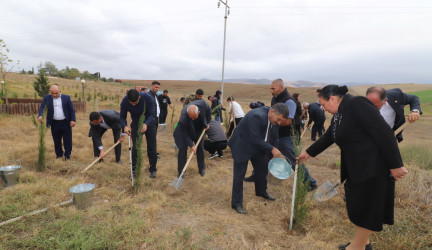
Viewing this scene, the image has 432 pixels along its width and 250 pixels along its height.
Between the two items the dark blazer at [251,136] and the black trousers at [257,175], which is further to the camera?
the black trousers at [257,175]

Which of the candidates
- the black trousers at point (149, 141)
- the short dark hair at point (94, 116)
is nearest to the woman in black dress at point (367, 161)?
the black trousers at point (149, 141)

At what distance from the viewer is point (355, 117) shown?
79.5 inches

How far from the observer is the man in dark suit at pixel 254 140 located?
3.01m

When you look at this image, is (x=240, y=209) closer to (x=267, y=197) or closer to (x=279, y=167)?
(x=267, y=197)

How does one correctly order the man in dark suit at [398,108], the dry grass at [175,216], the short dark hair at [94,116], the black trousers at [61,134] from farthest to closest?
the black trousers at [61,134]
the short dark hair at [94,116]
the man in dark suit at [398,108]
the dry grass at [175,216]

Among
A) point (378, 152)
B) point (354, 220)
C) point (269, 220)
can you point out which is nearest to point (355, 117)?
point (378, 152)

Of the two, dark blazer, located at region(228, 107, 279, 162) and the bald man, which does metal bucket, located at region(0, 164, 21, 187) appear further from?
dark blazer, located at region(228, 107, 279, 162)

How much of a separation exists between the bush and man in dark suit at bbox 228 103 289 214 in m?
4.17

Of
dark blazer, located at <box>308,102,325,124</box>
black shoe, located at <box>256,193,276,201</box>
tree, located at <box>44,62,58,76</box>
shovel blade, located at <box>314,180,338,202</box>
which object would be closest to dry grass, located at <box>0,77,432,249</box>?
black shoe, located at <box>256,193,276,201</box>

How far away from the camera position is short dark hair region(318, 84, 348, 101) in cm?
230

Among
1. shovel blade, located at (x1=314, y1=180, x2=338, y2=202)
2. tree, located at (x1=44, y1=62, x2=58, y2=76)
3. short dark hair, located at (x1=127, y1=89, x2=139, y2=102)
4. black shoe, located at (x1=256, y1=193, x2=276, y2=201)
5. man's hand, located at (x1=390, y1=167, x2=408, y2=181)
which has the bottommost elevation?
black shoe, located at (x1=256, y1=193, x2=276, y2=201)

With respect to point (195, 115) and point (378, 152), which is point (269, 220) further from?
point (195, 115)

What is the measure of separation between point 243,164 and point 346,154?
144cm

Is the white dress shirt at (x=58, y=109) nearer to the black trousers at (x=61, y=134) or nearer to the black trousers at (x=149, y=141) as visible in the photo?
the black trousers at (x=61, y=134)
